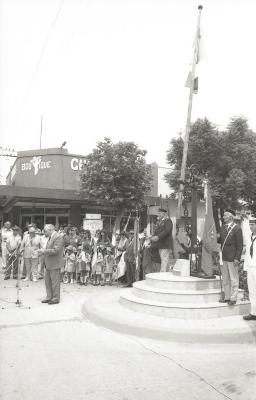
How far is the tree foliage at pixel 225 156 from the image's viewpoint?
23109 millimetres

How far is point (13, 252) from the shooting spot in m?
12.9

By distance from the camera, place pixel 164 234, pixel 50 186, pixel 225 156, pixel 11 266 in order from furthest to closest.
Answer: pixel 50 186 < pixel 225 156 < pixel 11 266 < pixel 164 234

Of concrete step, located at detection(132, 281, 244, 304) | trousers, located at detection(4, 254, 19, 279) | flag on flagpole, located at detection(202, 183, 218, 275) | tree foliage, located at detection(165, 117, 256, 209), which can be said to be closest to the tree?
tree foliage, located at detection(165, 117, 256, 209)

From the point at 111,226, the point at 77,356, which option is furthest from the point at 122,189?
the point at 77,356

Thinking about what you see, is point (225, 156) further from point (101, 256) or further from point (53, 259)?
point (53, 259)

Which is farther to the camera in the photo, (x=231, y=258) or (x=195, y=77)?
(x=195, y=77)

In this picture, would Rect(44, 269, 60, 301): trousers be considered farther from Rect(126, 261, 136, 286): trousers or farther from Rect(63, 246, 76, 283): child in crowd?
Rect(63, 246, 76, 283): child in crowd

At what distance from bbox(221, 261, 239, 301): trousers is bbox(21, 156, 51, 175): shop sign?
66.6 feet

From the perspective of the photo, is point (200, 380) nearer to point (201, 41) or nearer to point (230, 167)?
point (201, 41)

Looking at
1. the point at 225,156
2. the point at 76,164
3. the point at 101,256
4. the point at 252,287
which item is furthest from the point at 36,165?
the point at 252,287

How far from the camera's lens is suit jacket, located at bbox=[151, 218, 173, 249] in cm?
920

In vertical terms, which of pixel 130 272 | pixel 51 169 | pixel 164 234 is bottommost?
pixel 130 272

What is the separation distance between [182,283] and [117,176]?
48.9ft

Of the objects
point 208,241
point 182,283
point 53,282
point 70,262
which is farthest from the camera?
point 70,262
